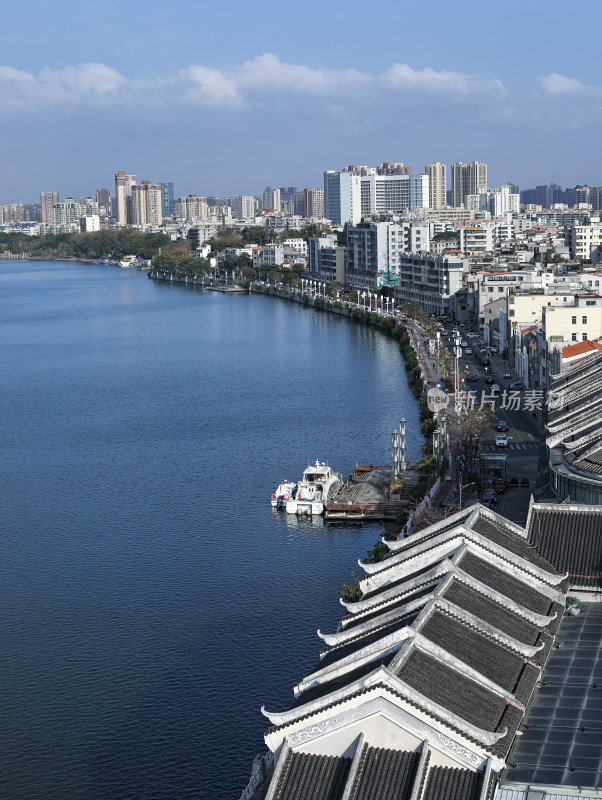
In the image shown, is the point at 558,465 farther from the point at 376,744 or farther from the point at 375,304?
the point at 375,304

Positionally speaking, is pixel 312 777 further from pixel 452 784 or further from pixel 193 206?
pixel 193 206

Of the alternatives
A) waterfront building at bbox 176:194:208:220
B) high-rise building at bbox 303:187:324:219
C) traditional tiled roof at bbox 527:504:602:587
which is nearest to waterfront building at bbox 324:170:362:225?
high-rise building at bbox 303:187:324:219

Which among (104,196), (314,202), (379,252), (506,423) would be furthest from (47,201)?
(506,423)

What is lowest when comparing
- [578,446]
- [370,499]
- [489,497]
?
[370,499]

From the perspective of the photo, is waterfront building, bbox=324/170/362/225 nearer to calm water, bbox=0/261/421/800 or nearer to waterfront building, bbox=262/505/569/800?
calm water, bbox=0/261/421/800

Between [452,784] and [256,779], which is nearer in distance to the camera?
[452,784]
